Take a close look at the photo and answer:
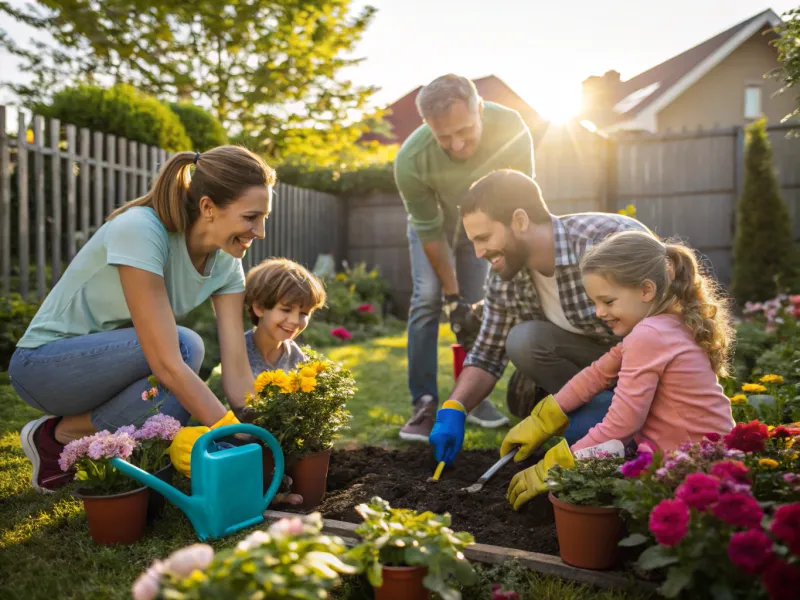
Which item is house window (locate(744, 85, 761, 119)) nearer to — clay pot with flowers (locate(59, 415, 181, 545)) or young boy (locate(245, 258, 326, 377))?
young boy (locate(245, 258, 326, 377))

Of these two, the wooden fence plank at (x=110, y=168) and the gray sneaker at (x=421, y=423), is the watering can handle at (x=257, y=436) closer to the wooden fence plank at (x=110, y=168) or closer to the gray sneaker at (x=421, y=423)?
the gray sneaker at (x=421, y=423)

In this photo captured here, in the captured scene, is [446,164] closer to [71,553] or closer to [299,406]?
[299,406]

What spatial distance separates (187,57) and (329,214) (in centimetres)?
494

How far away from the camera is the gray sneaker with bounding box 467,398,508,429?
11.6 feet

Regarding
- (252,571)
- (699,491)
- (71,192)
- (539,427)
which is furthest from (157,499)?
(71,192)

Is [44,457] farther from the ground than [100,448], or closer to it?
closer to it

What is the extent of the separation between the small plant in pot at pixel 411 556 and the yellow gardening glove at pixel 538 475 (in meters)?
0.55

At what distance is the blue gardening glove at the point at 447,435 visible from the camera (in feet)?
8.39

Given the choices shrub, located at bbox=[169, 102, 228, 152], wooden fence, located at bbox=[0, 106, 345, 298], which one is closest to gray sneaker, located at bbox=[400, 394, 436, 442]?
wooden fence, located at bbox=[0, 106, 345, 298]

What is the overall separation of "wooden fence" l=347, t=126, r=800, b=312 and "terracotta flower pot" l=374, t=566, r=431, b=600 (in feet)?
24.0

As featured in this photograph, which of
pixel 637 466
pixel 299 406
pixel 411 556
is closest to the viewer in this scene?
pixel 411 556

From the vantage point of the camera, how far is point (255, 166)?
2.46 m

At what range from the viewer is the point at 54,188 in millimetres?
4852

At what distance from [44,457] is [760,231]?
720 cm
